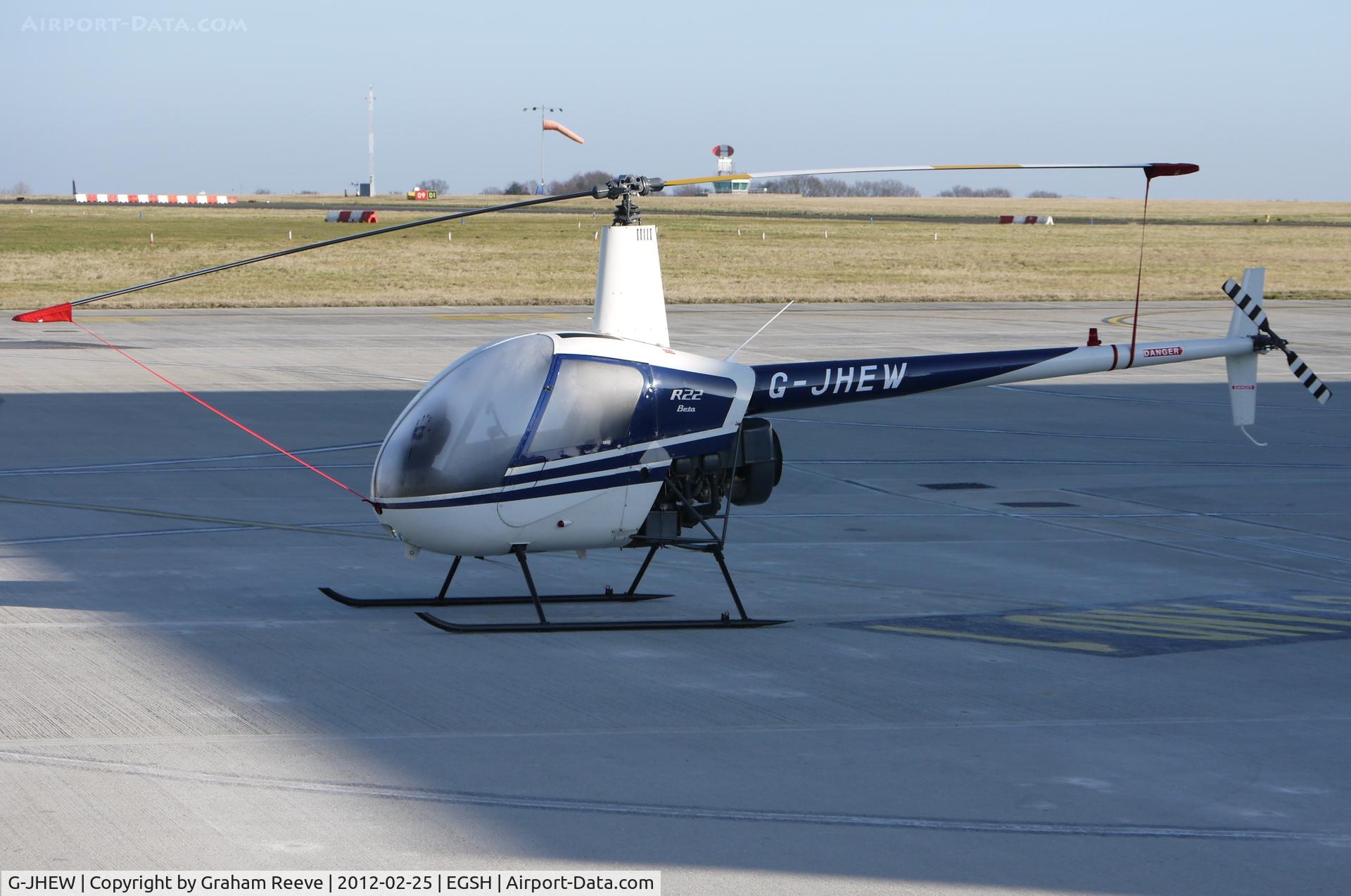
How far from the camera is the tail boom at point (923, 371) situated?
10992 millimetres

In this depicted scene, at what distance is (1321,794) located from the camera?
22.8ft

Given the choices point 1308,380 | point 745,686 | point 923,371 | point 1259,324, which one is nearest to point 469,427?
point 745,686

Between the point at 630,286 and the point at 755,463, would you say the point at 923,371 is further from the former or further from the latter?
the point at 630,286

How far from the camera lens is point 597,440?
995cm

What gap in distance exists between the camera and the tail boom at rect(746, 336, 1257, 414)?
11.0 meters

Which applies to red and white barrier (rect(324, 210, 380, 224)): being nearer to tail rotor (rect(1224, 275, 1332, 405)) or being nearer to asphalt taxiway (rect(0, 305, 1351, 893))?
asphalt taxiway (rect(0, 305, 1351, 893))

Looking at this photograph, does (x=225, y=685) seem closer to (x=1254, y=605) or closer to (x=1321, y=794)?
(x=1321, y=794)

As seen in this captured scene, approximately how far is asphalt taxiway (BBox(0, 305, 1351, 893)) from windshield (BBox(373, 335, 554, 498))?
3.52ft

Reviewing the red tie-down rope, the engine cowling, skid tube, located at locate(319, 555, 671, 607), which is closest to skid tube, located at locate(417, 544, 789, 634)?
skid tube, located at locate(319, 555, 671, 607)

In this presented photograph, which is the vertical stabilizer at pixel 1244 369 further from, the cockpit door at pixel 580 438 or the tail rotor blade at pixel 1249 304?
the cockpit door at pixel 580 438

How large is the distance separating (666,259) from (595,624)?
2208 inches

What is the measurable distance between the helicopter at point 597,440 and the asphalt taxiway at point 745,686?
0.61 metres

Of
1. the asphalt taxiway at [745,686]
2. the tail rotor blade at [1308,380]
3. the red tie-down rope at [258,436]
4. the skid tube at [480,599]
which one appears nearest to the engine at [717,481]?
the skid tube at [480,599]

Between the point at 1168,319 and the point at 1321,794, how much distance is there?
3611cm
